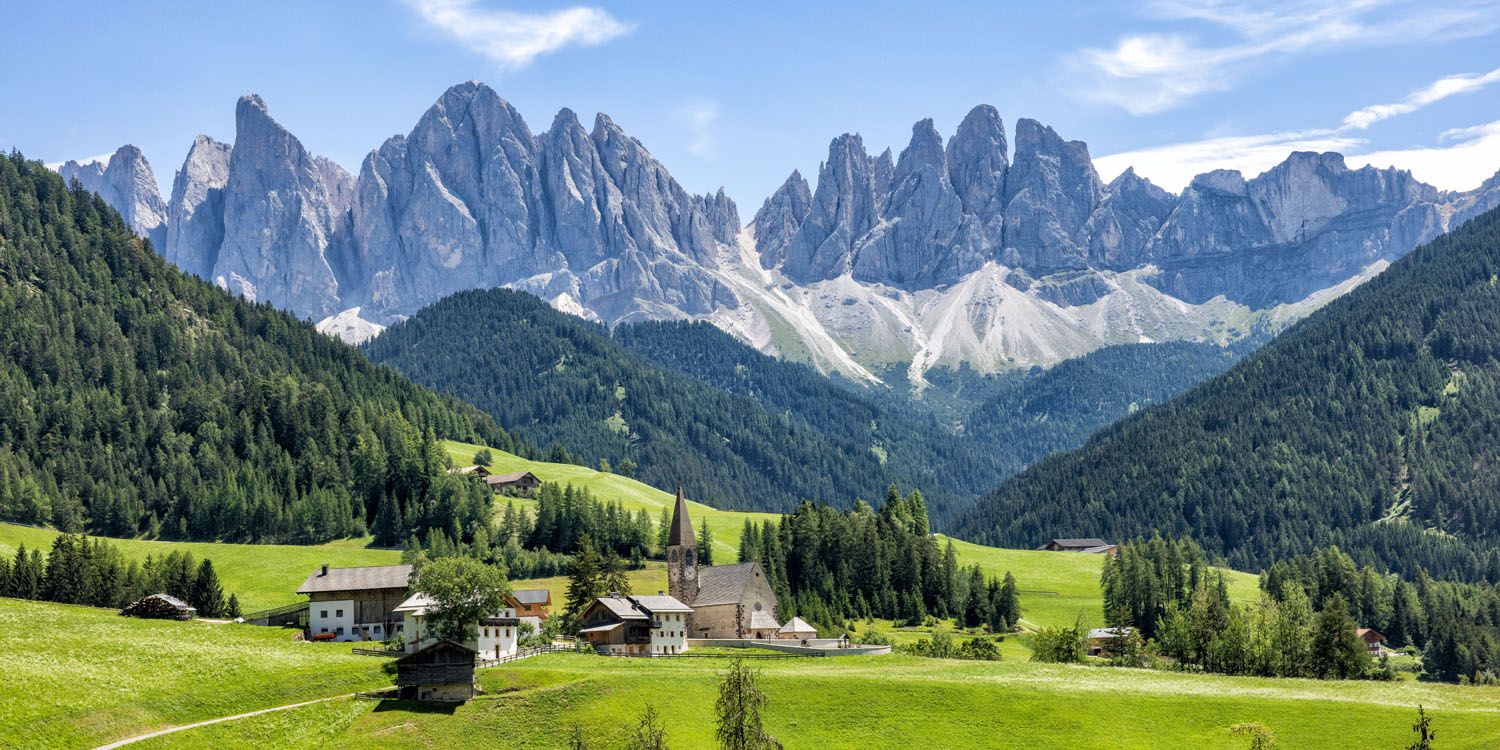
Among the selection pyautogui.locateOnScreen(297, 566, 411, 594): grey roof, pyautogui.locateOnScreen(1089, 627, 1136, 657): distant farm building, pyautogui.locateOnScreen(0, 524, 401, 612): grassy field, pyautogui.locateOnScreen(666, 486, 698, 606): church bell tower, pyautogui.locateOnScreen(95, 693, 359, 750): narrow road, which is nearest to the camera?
pyautogui.locateOnScreen(95, 693, 359, 750): narrow road

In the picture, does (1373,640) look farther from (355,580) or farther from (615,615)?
(355,580)

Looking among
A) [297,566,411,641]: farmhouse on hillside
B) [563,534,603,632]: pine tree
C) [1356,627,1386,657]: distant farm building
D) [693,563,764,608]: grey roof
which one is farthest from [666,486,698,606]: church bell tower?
[1356,627,1386,657]: distant farm building

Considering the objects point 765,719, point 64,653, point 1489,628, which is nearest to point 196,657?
point 64,653

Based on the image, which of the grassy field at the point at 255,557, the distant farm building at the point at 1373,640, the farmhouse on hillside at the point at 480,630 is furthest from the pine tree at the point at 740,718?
the distant farm building at the point at 1373,640

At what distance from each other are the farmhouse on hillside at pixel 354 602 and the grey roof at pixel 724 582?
94.3ft

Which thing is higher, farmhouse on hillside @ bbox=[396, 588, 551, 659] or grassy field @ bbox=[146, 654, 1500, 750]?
farmhouse on hillside @ bbox=[396, 588, 551, 659]

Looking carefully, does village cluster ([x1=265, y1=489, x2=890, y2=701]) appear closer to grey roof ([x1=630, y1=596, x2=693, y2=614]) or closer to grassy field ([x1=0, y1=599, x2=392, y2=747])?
grey roof ([x1=630, y1=596, x2=693, y2=614])

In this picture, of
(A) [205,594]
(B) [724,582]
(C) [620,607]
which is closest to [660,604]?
(C) [620,607]

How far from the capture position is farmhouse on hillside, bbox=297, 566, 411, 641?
127 m

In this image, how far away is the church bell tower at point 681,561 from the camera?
465 ft

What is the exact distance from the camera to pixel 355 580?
13100 cm

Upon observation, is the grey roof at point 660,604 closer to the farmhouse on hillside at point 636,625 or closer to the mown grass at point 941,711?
the farmhouse on hillside at point 636,625

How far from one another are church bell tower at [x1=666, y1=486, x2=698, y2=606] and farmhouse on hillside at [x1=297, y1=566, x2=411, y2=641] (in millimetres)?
26207

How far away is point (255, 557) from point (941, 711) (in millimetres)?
98527
